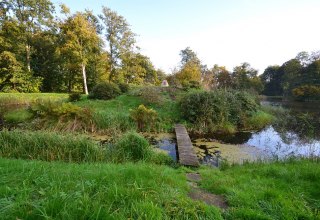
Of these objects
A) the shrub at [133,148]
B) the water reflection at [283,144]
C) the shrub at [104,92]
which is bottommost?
the water reflection at [283,144]

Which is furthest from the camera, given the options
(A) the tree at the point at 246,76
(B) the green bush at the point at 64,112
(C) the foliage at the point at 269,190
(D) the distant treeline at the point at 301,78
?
(A) the tree at the point at 246,76

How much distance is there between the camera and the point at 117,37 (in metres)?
29.5

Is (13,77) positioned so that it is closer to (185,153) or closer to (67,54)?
(67,54)

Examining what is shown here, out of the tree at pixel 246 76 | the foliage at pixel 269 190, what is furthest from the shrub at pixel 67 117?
the tree at pixel 246 76

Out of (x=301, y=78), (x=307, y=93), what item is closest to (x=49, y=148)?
(x=307, y=93)

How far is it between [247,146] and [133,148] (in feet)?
17.0

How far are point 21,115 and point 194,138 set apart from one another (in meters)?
9.68

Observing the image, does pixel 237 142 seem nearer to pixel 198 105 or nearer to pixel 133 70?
pixel 198 105

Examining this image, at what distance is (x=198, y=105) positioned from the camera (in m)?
12.0

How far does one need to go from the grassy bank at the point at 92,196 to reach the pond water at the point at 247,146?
12.2 ft

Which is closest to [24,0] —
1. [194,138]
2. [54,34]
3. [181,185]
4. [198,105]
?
[54,34]

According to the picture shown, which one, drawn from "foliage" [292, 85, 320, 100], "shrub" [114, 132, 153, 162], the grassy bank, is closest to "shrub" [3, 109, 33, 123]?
"shrub" [114, 132, 153, 162]

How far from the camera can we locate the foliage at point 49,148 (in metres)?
5.41

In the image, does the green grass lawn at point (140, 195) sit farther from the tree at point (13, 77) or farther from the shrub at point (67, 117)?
the tree at point (13, 77)
